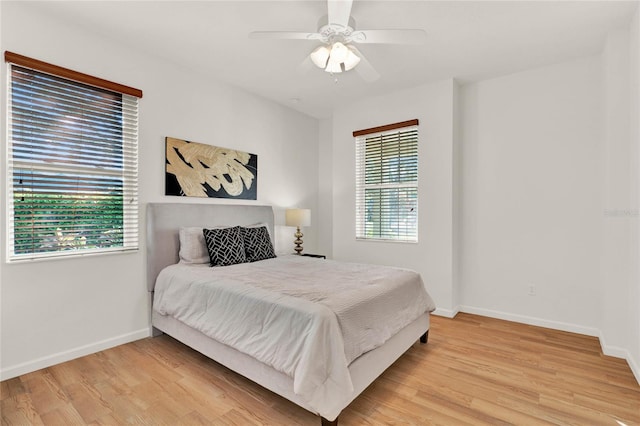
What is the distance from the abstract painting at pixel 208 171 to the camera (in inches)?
124

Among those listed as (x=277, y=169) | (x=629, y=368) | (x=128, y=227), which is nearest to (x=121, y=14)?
(x=128, y=227)

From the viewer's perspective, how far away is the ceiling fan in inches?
79.1

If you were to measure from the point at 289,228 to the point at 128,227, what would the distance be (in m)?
2.15

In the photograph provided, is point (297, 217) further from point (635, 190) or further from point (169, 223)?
point (635, 190)

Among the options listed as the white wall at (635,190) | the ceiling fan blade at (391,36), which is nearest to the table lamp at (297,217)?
the ceiling fan blade at (391,36)

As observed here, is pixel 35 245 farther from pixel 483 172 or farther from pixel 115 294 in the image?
pixel 483 172

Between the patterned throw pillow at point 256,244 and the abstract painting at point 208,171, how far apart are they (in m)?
0.56

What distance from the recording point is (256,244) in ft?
11.0

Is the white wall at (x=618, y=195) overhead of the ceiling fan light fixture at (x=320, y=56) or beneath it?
beneath

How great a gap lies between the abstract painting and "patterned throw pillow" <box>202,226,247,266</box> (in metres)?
0.55

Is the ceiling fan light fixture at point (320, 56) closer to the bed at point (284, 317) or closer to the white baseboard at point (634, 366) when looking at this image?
the bed at point (284, 317)

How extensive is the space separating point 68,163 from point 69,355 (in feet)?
4.92

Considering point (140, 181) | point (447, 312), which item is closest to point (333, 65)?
point (140, 181)

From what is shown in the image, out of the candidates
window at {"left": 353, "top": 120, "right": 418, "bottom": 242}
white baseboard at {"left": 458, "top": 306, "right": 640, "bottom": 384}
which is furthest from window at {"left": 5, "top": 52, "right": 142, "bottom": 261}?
white baseboard at {"left": 458, "top": 306, "right": 640, "bottom": 384}
